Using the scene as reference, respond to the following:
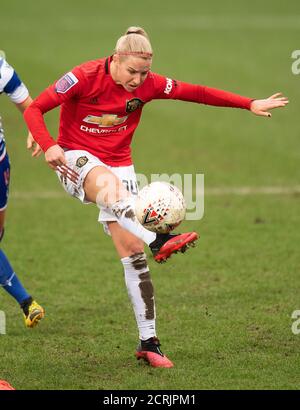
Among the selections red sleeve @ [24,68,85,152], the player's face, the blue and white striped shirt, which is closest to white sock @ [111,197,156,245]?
red sleeve @ [24,68,85,152]

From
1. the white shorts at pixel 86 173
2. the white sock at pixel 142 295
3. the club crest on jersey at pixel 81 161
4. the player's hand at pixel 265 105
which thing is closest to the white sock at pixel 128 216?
the white shorts at pixel 86 173

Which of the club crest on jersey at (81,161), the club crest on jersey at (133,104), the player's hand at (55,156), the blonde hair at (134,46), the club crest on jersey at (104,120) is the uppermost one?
the blonde hair at (134,46)

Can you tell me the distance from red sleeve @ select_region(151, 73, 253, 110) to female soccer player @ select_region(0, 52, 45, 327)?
1.07 m

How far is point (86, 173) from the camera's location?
23.4ft

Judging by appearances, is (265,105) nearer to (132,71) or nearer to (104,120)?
(132,71)

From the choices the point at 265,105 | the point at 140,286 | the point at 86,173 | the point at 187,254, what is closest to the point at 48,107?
the point at 86,173

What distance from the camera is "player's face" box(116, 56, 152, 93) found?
6895 mm

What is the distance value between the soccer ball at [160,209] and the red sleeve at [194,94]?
99 centimetres

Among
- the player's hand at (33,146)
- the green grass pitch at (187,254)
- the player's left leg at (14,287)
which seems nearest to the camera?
the green grass pitch at (187,254)

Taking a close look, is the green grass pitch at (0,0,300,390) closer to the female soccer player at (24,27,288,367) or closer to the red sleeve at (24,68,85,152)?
the female soccer player at (24,27,288,367)

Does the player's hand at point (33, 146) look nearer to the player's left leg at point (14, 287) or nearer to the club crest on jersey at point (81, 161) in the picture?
the player's left leg at point (14, 287)

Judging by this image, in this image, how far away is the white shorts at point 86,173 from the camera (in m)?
7.14

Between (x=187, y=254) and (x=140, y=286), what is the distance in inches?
140
